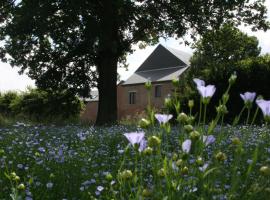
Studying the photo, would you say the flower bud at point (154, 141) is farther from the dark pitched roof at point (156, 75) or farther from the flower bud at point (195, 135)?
the dark pitched roof at point (156, 75)

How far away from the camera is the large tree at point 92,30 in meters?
15.4

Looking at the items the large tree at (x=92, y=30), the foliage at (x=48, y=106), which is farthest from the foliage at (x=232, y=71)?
the foliage at (x=48, y=106)

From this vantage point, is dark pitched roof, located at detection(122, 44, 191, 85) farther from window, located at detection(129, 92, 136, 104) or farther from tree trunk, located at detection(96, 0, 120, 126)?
tree trunk, located at detection(96, 0, 120, 126)

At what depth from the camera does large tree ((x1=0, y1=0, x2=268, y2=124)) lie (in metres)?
15.4

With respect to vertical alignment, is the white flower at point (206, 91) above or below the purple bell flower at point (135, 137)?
above

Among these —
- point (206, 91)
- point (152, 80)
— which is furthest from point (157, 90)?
point (206, 91)

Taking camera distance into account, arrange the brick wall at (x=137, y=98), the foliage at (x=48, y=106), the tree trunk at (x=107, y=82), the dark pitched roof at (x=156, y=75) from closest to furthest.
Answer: the tree trunk at (x=107, y=82) < the foliage at (x=48, y=106) < the brick wall at (x=137, y=98) < the dark pitched roof at (x=156, y=75)

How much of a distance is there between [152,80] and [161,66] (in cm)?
360

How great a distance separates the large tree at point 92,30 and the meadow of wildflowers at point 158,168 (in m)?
8.97

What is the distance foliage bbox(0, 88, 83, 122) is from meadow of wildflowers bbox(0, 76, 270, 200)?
13716mm

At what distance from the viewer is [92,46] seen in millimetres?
16688

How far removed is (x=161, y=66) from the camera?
1686 inches

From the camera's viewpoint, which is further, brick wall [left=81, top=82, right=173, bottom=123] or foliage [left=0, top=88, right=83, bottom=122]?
brick wall [left=81, top=82, right=173, bottom=123]

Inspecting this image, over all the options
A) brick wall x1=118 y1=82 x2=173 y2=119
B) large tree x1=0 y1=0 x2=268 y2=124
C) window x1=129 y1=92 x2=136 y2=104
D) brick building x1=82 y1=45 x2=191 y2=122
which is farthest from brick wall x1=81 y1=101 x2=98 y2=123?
large tree x1=0 y1=0 x2=268 y2=124
